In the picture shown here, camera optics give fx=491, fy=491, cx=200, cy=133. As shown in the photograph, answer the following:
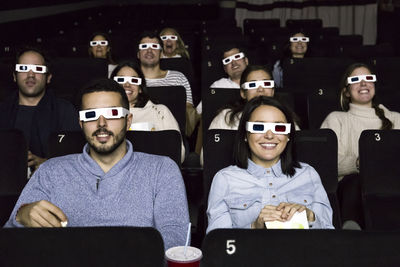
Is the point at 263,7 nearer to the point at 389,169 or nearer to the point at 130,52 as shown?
the point at 130,52

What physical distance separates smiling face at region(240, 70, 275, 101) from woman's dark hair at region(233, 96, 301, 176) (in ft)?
2.58

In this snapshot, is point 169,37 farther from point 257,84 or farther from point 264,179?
point 264,179

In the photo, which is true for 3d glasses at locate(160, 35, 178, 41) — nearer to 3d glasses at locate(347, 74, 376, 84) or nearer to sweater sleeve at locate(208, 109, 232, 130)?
sweater sleeve at locate(208, 109, 232, 130)

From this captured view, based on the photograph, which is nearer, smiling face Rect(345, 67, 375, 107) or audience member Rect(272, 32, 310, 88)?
smiling face Rect(345, 67, 375, 107)

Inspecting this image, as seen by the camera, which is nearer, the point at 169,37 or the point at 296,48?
the point at 296,48

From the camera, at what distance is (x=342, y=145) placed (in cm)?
279

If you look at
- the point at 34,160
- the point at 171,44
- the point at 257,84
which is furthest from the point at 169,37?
the point at 34,160

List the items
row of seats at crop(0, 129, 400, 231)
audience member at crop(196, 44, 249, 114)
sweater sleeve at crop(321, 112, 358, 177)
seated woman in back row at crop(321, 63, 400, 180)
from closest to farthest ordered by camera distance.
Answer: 1. row of seats at crop(0, 129, 400, 231)
2. sweater sleeve at crop(321, 112, 358, 177)
3. seated woman in back row at crop(321, 63, 400, 180)
4. audience member at crop(196, 44, 249, 114)

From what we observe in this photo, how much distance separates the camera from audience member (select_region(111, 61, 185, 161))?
9.36 feet

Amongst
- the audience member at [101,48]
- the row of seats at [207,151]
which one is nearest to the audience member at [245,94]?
the row of seats at [207,151]

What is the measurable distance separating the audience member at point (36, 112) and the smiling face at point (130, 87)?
343 mm

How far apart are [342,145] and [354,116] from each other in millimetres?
204

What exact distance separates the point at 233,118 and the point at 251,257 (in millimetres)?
1865

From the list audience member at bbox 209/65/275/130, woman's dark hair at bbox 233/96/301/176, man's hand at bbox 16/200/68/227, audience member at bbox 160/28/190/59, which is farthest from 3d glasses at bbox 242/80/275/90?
audience member at bbox 160/28/190/59
